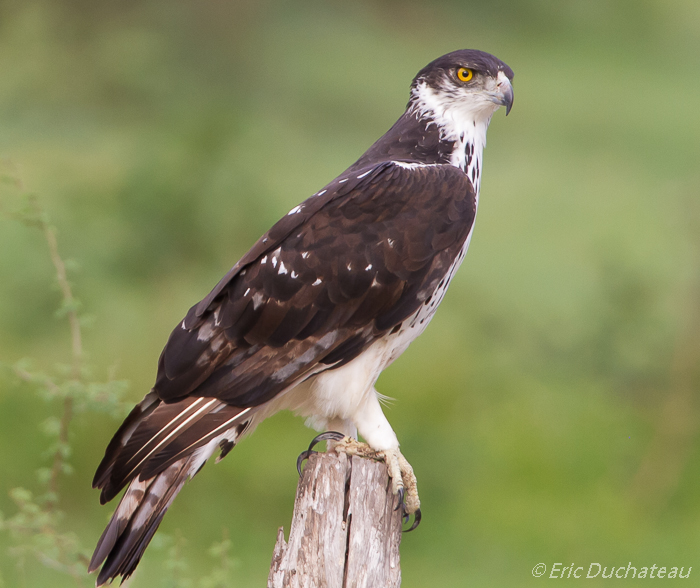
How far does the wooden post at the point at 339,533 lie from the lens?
2.37 metres

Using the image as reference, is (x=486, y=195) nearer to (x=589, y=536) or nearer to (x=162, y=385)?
(x=589, y=536)

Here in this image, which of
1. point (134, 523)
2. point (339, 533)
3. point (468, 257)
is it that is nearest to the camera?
point (339, 533)

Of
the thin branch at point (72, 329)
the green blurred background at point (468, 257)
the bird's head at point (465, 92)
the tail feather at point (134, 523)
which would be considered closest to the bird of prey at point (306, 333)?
the tail feather at point (134, 523)

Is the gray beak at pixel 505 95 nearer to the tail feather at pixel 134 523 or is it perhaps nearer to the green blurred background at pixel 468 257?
the tail feather at pixel 134 523

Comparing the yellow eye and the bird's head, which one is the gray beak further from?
the yellow eye

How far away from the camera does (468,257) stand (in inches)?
294

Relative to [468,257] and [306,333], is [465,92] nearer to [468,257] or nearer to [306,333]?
[306,333]

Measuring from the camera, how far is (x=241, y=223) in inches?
300

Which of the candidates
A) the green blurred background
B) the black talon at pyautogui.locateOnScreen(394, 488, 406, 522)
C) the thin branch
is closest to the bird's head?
the black talon at pyautogui.locateOnScreen(394, 488, 406, 522)

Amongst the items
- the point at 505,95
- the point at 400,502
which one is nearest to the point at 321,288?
the point at 400,502

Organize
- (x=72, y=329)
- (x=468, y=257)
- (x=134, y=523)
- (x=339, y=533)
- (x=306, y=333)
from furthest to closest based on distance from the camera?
1. (x=468, y=257)
2. (x=72, y=329)
3. (x=306, y=333)
4. (x=134, y=523)
5. (x=339, y=533)

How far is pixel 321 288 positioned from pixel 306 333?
0.15 m

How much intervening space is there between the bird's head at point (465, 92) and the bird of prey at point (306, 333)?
0.32m

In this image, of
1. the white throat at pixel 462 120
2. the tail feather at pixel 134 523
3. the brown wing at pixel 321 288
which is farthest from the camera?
the white throat at pixel 462 120
